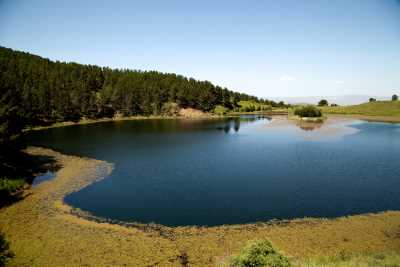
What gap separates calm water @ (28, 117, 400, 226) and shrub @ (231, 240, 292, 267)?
12.0 m

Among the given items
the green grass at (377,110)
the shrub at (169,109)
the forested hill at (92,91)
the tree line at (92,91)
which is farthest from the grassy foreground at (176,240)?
the green grass at (377,110)

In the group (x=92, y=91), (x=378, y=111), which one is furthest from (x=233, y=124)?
(x=378, y=111)

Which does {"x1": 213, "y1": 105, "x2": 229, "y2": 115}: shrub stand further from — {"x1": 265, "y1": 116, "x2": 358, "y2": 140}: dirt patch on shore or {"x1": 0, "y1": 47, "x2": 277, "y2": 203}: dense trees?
{"x1": 265, "y1": 116, "x2": 358, "y2": 140}: dirt patch on shore

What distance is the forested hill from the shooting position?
4442 inches

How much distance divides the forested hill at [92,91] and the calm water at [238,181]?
52214 millimetres

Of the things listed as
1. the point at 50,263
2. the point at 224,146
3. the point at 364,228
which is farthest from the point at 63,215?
the point at 224,146

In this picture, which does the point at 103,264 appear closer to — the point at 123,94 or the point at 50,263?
the point at 50,263

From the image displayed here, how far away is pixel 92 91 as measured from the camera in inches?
5940

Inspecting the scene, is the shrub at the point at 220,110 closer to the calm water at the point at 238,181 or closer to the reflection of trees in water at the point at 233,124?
the reflection of trees in water at the point at 233,124

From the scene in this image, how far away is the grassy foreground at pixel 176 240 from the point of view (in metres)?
20.8

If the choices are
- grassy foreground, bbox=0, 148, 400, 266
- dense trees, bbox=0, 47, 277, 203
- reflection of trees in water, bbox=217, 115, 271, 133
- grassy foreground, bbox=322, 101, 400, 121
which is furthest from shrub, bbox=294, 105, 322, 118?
grassy foreground, bbox=0, 148, 400, 266

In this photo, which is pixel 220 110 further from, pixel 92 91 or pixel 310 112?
pixel 92 91

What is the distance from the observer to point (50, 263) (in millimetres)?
20297

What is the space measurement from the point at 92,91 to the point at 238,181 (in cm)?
13131
